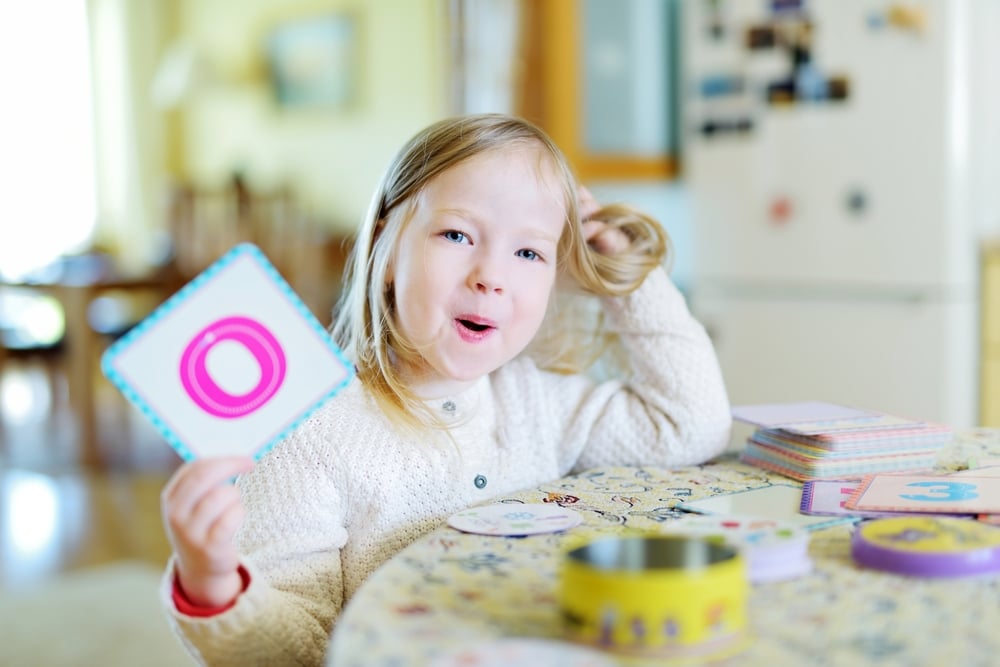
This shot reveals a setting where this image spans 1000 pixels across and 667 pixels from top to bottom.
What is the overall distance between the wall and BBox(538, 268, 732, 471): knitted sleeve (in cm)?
324

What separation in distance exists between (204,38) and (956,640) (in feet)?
22.0

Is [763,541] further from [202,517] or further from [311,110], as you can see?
[311,110]

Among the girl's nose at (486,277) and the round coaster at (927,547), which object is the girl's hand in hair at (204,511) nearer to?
the girl's nose at (486,277)

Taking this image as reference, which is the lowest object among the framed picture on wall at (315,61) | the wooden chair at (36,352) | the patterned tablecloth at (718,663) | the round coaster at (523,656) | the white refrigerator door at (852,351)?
the wooden chair at (36,352)

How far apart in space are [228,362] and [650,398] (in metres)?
0.60

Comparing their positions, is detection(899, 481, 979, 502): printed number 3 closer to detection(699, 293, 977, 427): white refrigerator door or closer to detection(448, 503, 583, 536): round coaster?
detection(448, 503, 583, 536): round coaster

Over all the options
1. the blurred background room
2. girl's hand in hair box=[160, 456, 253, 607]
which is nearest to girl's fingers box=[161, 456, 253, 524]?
girl's hand in hair box=[160, 456, 253, 607]

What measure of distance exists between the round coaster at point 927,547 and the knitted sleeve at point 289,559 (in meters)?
0.43

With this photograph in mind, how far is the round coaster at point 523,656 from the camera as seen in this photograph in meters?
0.56

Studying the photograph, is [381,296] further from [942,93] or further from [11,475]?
[11,475]

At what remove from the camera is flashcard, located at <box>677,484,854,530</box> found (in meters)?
0.85

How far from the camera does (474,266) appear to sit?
3.37 feet

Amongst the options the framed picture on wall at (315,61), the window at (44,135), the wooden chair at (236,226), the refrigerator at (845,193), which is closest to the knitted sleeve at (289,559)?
the refrigerator at (845,193)

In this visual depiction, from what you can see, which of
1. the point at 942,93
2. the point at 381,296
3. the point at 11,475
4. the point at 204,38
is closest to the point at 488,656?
the point at 381,296
